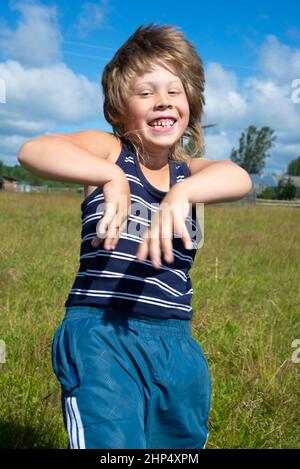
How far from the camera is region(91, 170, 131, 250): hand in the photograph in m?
1.35

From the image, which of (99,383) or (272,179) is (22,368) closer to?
Answer: (99,383)

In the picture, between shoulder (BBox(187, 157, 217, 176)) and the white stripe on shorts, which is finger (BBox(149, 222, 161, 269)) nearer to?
the white stripe on shorts

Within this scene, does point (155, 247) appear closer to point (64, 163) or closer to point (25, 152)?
point (64, 163)

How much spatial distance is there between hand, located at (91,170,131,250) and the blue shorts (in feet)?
1.53

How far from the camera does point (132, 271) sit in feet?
6.15

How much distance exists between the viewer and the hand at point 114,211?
1.35 m

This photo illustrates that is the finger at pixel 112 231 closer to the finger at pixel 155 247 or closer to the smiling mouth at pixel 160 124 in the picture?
the finger at pixel 155 247

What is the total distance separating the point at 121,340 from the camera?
1792 millimetres

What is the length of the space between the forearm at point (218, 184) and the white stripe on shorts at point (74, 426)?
0.71m

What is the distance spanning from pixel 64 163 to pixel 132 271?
0.50m

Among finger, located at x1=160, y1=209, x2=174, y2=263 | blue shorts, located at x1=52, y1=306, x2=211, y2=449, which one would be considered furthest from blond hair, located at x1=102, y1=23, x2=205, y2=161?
finger, located at x1=160, y1=209, x2=174, y2=263

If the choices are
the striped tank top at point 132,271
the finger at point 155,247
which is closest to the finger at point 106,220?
the finger at point 155,247

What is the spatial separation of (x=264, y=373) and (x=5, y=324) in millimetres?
1821

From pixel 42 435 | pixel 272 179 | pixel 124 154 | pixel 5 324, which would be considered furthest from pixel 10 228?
pixel 272 179
